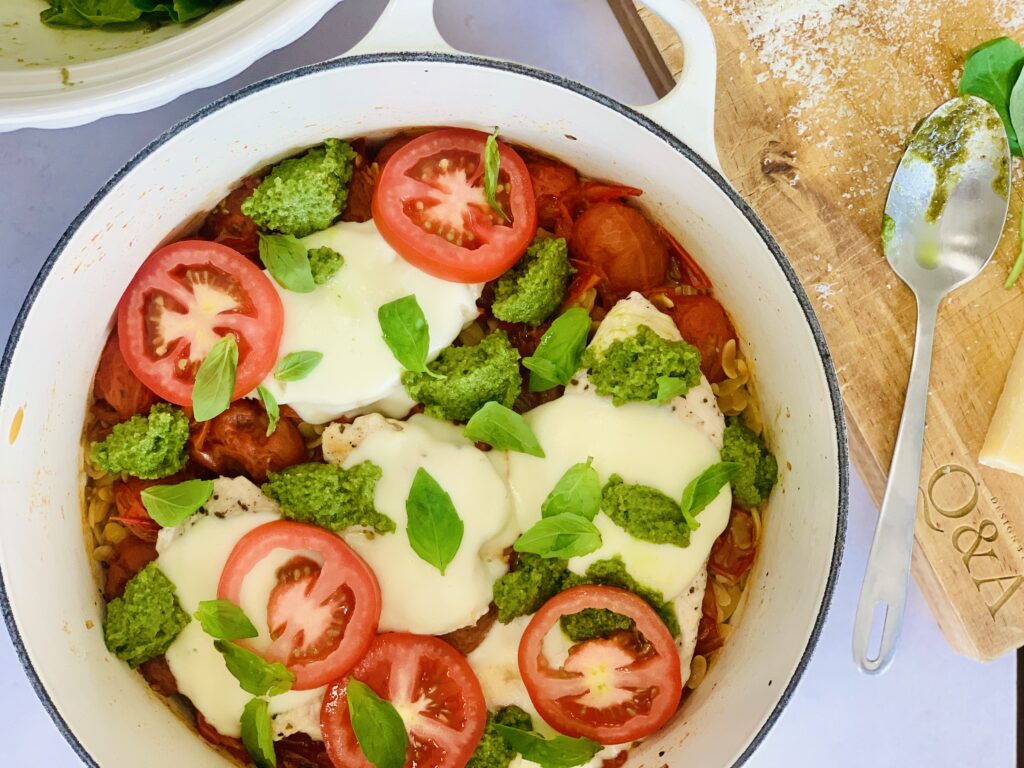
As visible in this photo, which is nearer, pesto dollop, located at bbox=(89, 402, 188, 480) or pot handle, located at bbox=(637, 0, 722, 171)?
pot handle, located at bbox=(637, 0, 722, 171)

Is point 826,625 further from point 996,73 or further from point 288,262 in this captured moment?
point 288,262

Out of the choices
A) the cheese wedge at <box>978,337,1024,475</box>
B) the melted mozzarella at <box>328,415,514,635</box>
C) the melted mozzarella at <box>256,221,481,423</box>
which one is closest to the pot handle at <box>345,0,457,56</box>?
the melted mozzarella at <box>256,221,481,423</box>

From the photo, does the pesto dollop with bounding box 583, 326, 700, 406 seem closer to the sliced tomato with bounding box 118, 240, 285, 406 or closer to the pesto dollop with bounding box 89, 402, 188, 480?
the sliced tomato with bounding box 118, 240, 285, 406

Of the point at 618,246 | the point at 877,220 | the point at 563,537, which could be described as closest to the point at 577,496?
the point at 563,537

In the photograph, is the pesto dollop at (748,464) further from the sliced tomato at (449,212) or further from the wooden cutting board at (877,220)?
the sliced tomato at (449,212)

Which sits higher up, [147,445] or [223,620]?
[147,445]

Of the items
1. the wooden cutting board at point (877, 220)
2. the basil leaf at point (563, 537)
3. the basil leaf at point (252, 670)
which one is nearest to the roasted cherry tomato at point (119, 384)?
the basil leaf at point (252, 670)
